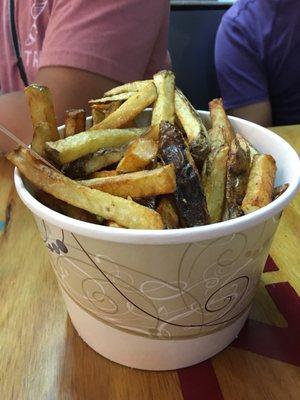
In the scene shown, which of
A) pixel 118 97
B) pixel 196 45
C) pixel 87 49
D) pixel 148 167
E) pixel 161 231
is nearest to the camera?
pixel 161 231

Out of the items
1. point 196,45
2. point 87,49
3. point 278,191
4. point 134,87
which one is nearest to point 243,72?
point 196,45

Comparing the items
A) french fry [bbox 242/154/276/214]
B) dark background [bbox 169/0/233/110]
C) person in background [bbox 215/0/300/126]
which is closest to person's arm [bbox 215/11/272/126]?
person in background [bbox 215/0/300/126]

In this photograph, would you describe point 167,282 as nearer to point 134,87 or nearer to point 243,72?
point 134,87

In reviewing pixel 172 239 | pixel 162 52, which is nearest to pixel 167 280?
pixel 172 239

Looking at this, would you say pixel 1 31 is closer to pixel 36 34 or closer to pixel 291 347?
pixel 36 34

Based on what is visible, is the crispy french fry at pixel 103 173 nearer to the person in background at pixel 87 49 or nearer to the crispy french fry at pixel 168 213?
the crispy french fry at pixel 168 213
